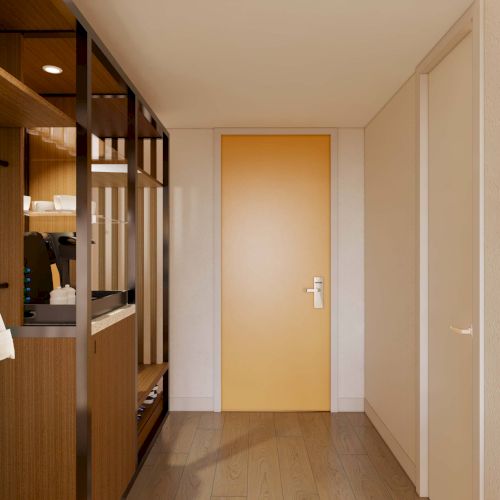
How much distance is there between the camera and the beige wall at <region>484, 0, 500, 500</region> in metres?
1.80

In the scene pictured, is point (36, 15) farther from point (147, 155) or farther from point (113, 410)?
point (147, 155)

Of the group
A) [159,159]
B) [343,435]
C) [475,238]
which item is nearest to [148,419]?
[343,435]

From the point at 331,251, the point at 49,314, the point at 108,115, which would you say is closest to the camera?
the point at 49,314

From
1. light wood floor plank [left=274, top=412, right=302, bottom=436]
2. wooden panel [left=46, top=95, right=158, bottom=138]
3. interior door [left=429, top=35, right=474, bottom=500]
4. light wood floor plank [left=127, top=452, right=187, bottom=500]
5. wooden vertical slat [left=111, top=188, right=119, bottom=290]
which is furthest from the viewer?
light wood floor plank [left=274, top=412, right=302, bottom=436]

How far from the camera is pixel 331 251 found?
394 centimetres

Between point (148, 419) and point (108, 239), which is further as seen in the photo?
point (148, 419)

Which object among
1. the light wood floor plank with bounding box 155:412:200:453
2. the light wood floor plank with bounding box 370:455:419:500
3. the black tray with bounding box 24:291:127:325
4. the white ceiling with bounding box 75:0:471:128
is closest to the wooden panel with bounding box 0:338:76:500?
the black tray with bounding box 24:291:127:325

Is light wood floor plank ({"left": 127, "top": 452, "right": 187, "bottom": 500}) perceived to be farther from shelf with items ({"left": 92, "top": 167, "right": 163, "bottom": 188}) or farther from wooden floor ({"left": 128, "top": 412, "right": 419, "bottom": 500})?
shelf with items ({"left": 92, "top": 167, "right": 163, "bottom": 188})

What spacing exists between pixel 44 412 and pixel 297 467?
1.65 meters

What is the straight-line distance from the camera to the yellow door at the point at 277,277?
3.96 m

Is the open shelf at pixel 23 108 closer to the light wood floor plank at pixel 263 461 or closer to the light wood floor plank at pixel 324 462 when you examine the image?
the light wood floor plank at pixel 263 461

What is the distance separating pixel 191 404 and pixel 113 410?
169 cm

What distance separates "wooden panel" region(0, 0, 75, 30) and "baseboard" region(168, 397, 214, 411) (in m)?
2.92

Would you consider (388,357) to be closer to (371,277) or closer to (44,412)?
(371,277)
